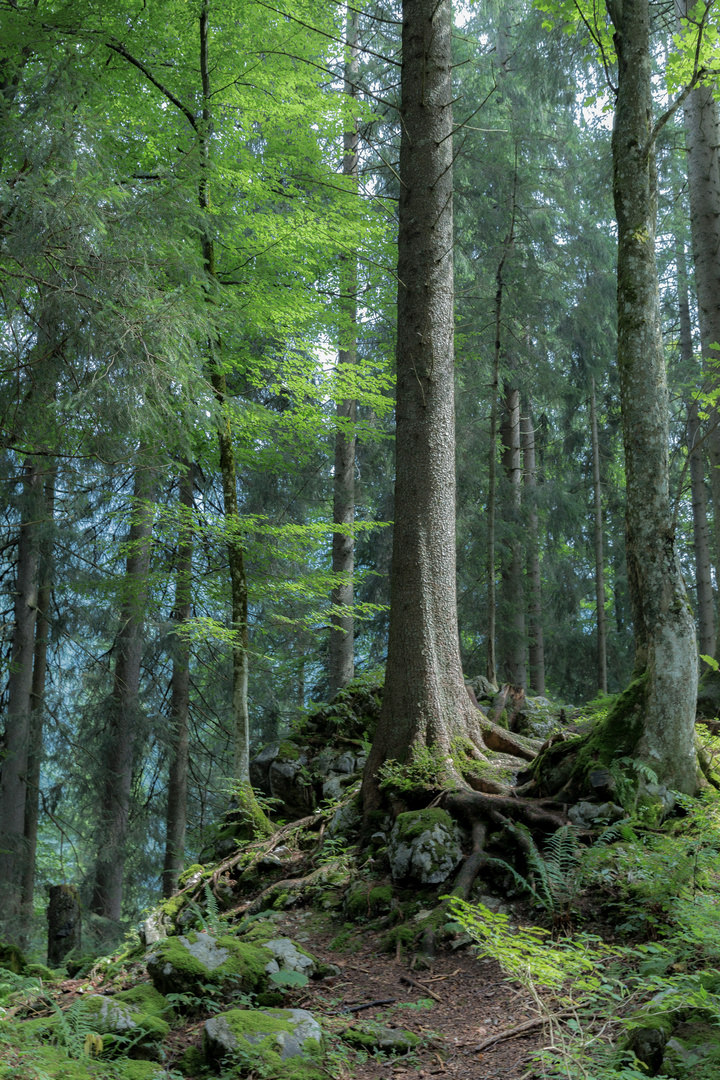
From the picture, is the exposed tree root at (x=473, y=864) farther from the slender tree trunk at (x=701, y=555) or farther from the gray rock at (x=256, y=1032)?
the slender tree trunk at (x=701, y=555)

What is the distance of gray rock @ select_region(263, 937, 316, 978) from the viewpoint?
3.97 m

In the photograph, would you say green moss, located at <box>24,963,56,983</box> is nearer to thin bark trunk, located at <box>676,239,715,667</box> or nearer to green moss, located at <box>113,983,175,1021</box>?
green moss, located at <box>113,983,175,1021</box>

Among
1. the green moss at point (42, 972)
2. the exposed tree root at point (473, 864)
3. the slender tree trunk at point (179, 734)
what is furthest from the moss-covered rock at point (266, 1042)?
the slender tree trunk at point (179, 734)

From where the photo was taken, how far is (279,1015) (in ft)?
10.9

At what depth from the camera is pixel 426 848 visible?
4.89 m

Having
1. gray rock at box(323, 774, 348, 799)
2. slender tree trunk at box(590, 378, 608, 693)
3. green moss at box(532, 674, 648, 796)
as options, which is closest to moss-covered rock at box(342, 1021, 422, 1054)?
green moss at box(532, 674, 648, 796)

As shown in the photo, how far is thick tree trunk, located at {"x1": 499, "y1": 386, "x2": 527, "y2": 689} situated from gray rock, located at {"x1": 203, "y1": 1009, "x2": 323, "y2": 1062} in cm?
1077

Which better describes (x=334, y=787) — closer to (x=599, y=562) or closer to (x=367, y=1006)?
(x=367, y=1006)

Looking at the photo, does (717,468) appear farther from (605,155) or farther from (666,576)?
(605,155)

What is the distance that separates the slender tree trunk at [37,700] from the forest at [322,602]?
0.10m

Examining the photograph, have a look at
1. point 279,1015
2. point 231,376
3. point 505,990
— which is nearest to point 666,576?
point 505,990

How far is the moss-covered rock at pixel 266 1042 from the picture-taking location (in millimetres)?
2930

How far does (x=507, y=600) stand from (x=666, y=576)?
915cm

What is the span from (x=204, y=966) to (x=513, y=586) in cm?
1114
